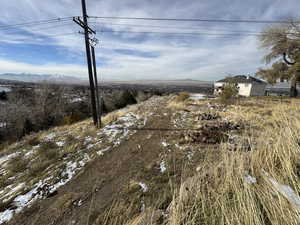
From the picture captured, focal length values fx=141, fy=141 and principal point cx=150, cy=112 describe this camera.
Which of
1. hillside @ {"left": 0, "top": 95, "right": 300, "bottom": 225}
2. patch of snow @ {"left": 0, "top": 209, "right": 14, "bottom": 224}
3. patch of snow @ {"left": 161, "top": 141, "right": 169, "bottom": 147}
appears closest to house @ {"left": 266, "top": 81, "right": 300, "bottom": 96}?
patch of snow @ {"left": 161, "top": 141, "right": 169, "bottom": 147}

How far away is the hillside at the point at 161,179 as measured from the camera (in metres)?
1.20

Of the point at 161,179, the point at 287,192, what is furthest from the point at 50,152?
the point at 287,192

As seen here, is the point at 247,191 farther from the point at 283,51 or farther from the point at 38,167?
the point at 283,51

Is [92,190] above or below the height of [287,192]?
below

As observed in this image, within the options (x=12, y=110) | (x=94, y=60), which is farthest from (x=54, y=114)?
(x=94, y=60)

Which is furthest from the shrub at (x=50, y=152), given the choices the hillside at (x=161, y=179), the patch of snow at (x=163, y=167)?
the patch of snow at (x=163, y=167)

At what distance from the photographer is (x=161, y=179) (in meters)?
3.13

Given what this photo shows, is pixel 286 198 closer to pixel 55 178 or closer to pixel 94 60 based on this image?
pixel 55 178

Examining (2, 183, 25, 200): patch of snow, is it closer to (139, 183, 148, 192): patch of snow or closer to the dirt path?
the dirt path

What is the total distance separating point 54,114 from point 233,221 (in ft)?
75.9

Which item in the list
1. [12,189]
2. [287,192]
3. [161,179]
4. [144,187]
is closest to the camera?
[287,192]

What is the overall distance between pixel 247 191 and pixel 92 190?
2.86 m

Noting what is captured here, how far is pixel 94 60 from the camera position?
23.2 feet

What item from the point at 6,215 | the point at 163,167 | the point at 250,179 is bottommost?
the point at 6,215
